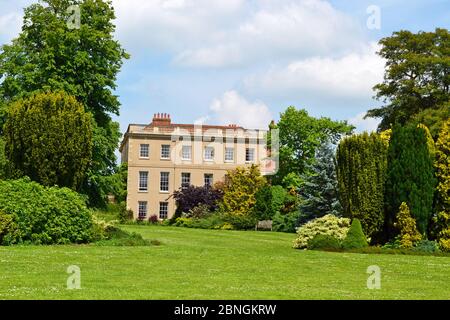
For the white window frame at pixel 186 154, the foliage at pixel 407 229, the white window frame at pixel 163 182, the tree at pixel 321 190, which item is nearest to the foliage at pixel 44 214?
the foliage at pixel 407 229

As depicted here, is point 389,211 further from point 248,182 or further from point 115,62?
point 248,182

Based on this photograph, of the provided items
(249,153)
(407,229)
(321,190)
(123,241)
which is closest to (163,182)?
(249,153)

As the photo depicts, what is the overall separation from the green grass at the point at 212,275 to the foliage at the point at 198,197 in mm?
28386

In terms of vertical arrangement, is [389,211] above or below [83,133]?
below

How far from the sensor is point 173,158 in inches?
2328

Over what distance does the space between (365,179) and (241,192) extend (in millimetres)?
22782

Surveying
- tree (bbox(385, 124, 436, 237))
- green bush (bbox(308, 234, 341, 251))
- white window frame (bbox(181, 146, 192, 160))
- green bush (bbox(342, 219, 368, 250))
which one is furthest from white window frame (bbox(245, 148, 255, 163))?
green bush (bbox(342, 219, 368, 250))

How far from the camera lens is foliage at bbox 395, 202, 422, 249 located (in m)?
21.3

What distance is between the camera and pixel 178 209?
53.5m

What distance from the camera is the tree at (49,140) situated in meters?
25.1

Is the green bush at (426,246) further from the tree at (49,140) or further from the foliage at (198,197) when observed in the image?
the foliage at (198,197)

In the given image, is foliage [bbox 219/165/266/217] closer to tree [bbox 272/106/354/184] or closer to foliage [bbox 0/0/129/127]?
tree [bbox 272/106/354/184]

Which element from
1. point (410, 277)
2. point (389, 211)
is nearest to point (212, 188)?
point (389, 211)

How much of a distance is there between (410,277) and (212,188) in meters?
36.6
